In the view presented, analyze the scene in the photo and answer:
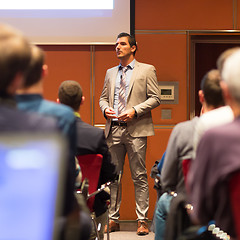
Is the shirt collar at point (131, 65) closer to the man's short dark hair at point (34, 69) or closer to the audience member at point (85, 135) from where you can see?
the audience member at point (85, 135)

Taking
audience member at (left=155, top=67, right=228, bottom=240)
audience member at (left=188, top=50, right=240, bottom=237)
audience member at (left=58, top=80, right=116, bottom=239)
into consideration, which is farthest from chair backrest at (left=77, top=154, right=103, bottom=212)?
audience member at (left=188, top=50, right=240, bottom=237)

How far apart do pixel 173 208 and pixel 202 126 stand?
1.30ft

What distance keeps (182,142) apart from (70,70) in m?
3.01

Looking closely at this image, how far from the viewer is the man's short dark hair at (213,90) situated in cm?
205

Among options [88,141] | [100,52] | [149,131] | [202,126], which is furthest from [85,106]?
[202,126]

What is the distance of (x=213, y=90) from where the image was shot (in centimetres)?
205

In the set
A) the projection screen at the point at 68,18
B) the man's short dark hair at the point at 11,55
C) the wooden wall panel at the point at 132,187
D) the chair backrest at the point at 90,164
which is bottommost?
the wooden wall panel at the point at 132,187

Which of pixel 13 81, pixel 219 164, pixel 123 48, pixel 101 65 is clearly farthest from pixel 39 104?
pixel 101 65

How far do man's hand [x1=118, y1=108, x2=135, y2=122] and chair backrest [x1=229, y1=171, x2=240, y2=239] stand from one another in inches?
112

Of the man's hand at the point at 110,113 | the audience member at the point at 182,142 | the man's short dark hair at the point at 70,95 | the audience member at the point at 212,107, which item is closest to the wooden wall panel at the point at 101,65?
the man's hand at the point at 110,113

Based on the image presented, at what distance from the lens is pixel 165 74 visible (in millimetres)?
4910

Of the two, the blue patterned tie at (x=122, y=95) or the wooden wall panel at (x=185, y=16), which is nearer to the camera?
the blue patterned tie at (x=122, y=95)

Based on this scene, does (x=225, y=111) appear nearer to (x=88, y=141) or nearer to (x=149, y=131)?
(x=88, y=141)

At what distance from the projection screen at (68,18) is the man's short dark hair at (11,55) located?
3.54 metres
